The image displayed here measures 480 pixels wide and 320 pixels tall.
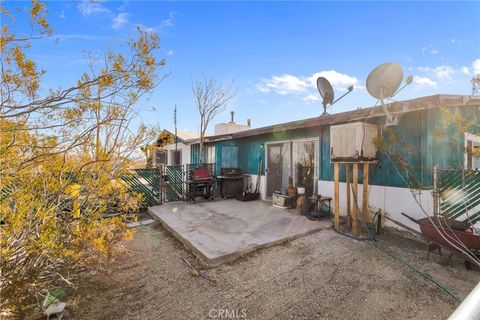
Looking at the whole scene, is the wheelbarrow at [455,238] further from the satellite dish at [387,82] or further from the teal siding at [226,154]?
the teal siding at [226,154]

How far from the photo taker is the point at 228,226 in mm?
5102

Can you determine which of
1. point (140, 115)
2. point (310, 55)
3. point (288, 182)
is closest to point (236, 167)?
point (288, 182)

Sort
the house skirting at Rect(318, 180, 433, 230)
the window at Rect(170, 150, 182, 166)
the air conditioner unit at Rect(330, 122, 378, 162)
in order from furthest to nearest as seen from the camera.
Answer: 1. the window at Rect(170, 150, 182, 166)
2. the air conditioner unit at Rect(330, 122, 378, 162)
3. the house skirting at Rect(318, 180, 433, 230)

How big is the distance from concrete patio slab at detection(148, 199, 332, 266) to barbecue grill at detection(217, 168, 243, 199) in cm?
134

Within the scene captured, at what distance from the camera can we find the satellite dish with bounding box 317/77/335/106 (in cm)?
665

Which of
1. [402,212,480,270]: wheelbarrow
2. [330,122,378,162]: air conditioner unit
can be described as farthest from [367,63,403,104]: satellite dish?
[402,212,480,270]: wheelbarrow

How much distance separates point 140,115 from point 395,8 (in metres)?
5.81

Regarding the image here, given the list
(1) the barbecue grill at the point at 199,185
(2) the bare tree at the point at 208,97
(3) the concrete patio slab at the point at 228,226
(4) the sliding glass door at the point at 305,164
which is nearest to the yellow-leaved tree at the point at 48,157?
(3) the concrete patio slab at the point at 228,226

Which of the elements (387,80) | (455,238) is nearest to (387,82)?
(387,80)

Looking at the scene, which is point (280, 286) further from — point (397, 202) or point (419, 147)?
point (419, 147)

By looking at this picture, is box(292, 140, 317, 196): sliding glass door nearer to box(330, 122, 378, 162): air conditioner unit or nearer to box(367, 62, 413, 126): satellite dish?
box(330, 122, 378, 162): air conditioner unit

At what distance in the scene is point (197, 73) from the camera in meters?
12.2

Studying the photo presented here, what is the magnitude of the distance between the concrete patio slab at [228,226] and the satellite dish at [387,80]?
3.02m

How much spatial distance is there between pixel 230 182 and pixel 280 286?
→ 5890mm
